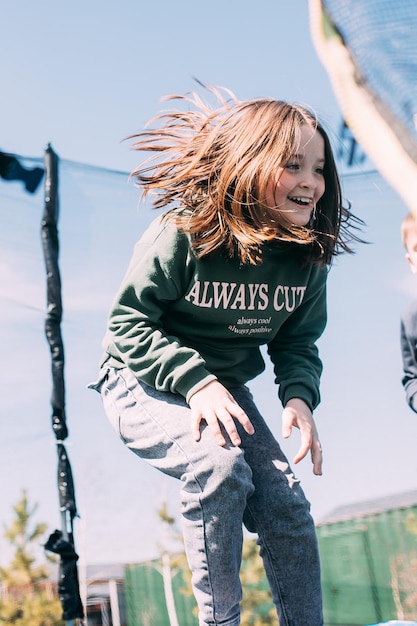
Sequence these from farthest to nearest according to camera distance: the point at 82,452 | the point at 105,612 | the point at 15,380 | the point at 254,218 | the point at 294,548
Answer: the point at 105,612
the point at 82,452
the point at 15,380
the point at 254,218
the point at 294,548

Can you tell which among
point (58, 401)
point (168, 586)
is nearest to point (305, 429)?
point (58, 401)

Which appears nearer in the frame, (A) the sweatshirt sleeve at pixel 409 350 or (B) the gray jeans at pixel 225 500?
(B) the gray jeans at pixel 225 500

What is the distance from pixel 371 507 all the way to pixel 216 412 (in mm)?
3329

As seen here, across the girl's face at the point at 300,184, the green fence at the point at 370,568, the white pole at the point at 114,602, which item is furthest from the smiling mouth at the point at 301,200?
the white pole at the point at 114,602

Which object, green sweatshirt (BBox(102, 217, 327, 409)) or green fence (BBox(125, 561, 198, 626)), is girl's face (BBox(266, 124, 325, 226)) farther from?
green fence (BBox(125, 561, 198, 626))

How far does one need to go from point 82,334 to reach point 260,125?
169 cm

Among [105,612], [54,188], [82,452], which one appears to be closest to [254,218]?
[54,188]

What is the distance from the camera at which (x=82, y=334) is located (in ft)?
9.57

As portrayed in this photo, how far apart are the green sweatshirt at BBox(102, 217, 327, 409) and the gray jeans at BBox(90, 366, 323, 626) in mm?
55

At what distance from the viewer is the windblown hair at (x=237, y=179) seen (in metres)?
1.32

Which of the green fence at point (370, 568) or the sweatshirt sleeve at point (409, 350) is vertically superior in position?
the sweatshirt sleeve at point (409, 350)

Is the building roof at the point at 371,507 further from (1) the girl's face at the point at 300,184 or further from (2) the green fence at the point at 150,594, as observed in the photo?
(1) the girl's face at the point at 300,184

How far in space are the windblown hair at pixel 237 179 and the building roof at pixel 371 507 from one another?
2.90 meters

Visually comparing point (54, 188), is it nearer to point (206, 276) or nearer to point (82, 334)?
point (82, 334)
